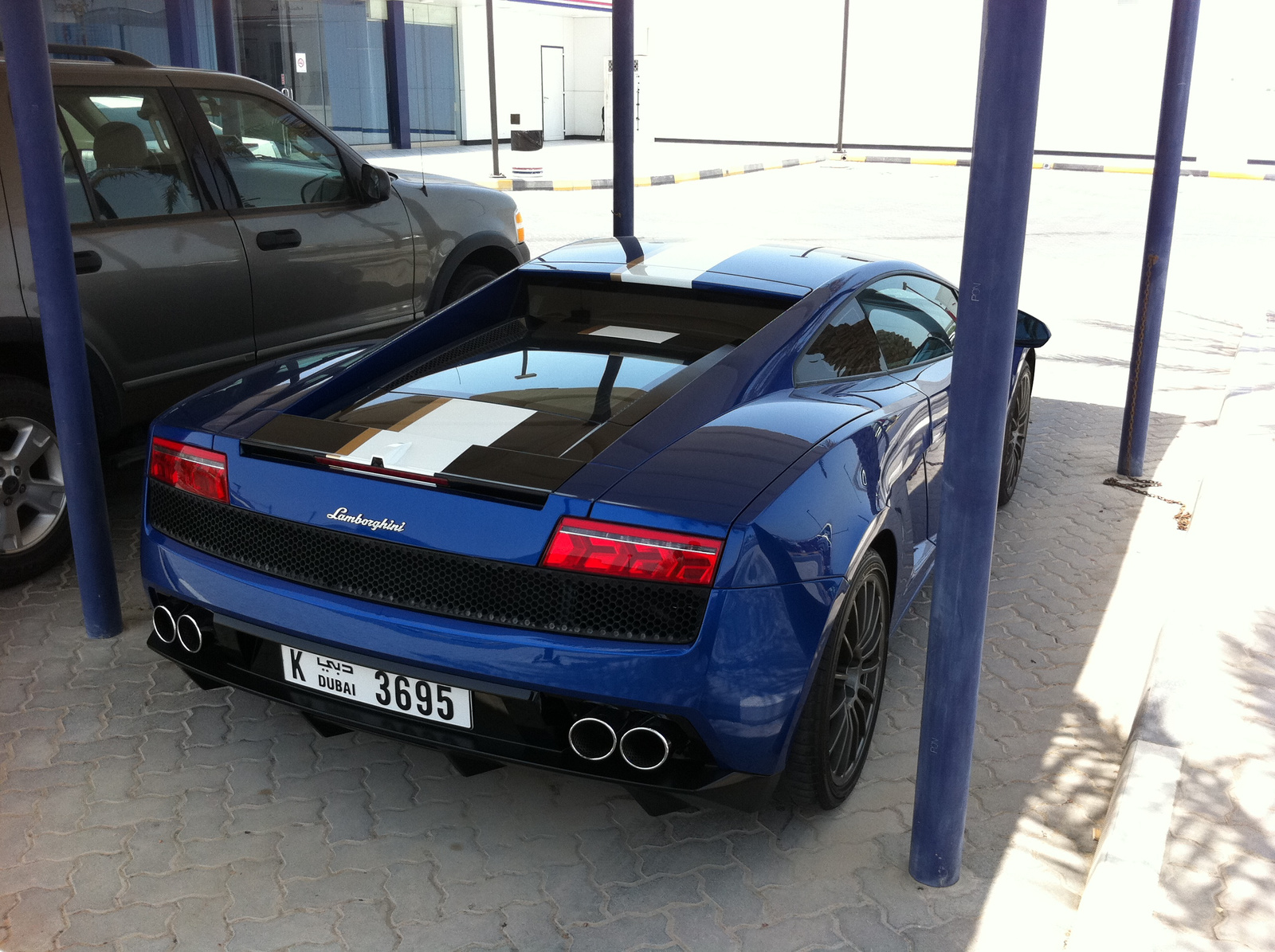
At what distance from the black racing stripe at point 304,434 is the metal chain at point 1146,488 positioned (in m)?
4.36

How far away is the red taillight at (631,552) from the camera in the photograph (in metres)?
2.59

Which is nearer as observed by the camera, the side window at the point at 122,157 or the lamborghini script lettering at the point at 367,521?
the lamborghini script lettering at the point at 367,521

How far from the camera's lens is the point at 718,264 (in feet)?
12.9

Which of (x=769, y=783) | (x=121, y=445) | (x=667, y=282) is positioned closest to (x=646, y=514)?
(x=769, y=783)

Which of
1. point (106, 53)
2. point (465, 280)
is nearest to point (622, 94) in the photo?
point (465, 280)

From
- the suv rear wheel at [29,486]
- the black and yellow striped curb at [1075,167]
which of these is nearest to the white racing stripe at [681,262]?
the suv rear wheel at [29,486]

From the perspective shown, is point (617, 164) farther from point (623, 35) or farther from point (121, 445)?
point (121, 445)

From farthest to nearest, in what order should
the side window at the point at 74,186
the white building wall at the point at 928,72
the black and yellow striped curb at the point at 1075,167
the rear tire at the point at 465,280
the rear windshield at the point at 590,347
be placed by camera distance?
the white building wall at the point at 928,72, the black and yellow striped curb at the point at 1075,167, the rear tire at the point at 465,280, the side window at the point at 74,186, the rear windshield at the point at 590,347

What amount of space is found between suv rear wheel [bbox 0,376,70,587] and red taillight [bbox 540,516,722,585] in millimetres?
2640

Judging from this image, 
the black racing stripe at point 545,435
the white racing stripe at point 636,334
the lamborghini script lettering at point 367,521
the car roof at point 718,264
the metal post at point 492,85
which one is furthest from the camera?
the metal post at point 492,85

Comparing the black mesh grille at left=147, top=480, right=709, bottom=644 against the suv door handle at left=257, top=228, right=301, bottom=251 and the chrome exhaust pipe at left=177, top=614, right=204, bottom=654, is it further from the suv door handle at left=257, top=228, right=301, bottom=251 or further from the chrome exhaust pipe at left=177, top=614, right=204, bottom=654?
Answer: the suv door handle at left=257, top=228, right=301, bottom=251

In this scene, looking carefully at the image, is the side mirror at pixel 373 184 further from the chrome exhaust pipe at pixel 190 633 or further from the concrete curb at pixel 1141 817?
the concrete curb at pixel 1141 817

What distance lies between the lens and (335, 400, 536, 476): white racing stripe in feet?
9.17

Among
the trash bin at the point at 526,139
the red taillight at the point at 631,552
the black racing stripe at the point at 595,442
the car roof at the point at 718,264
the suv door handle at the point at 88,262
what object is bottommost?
the red taillight at the point at 631,552
